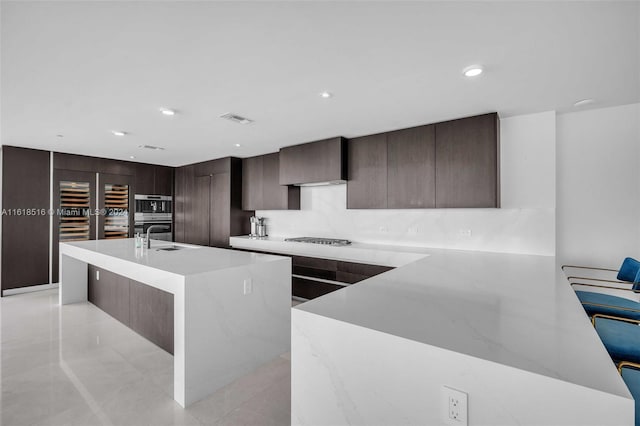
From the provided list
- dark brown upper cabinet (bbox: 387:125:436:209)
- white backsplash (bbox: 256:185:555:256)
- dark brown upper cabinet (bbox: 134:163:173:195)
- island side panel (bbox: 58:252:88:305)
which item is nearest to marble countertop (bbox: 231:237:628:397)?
white backsplash (bbox: 256:185:555:256)

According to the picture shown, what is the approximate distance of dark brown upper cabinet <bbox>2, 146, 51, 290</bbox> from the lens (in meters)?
4.47

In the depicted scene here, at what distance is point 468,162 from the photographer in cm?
302

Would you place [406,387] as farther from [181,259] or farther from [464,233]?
[464,233]

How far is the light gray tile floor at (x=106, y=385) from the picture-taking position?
6.16 ft

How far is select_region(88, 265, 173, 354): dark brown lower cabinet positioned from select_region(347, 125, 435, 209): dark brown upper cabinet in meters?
2.40

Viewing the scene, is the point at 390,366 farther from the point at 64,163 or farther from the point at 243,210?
the point at 64,163

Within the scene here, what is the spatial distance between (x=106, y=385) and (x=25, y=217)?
13.3 feet

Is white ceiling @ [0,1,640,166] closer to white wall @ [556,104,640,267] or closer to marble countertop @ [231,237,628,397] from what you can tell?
white wall @ [556,104,640,267]

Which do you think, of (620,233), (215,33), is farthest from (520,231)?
(215,33)

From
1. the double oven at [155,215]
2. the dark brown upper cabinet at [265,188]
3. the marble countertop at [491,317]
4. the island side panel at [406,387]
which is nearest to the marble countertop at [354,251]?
the dark brown upper cabinet at [265,188]

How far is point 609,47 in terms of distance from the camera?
5.91 ft

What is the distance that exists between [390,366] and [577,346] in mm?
568

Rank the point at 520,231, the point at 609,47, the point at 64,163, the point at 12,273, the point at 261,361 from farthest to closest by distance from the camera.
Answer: the point at 64,163 → the point at 12,273 → the point at 520,231 → the point at 261,361 → the point at 609,47

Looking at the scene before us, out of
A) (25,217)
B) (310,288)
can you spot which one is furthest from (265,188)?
(25,217)
